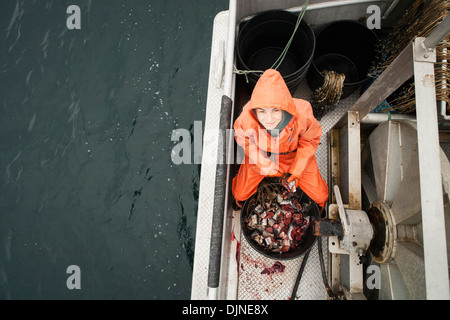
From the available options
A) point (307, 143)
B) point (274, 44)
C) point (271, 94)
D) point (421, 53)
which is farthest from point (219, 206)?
point (274, 44)

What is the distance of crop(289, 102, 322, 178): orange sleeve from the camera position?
2.25m

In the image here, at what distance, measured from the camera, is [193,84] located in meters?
4.55

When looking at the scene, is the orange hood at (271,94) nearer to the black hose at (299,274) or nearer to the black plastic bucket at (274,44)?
the black plastic bucket at (274,44)

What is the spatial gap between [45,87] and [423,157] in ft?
17.2

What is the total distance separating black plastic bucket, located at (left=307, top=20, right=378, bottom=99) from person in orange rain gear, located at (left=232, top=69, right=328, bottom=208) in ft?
3.20

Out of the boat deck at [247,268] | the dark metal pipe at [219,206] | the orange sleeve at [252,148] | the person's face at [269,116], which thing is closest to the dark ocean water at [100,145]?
the boat deck at [247,268]

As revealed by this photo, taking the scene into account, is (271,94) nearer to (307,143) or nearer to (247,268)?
(307,143)

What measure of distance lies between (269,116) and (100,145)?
10.6 ft

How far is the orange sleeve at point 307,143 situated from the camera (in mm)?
2254

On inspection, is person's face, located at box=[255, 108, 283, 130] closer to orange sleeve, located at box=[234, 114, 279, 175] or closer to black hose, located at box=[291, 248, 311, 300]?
orange sleeve, located at box=[234, 114, 279, 175]

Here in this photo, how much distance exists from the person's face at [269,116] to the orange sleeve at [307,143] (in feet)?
1.04

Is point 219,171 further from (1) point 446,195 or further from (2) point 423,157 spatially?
(1) point 446,195

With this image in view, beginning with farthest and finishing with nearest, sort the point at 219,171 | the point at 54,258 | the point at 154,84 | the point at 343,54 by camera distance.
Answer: the point at 154,84
the point at 54,258
the point at 343,54
the point at 219,171

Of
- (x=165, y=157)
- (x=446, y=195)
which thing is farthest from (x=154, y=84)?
(x=446, y=195)
